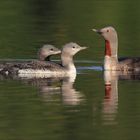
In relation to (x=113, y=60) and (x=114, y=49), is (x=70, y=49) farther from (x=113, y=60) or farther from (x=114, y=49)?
(x=114, y=49)

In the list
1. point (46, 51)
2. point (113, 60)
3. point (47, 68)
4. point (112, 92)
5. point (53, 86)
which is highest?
point (46, 51)

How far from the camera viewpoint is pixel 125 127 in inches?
611

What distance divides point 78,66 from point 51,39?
460 cm

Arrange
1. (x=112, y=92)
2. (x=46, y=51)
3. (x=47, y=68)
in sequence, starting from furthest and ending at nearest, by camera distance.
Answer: (x=46, y=51)
(x=47, y=68)
(x=112, y=92)

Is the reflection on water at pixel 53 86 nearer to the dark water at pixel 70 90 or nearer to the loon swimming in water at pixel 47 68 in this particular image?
the dark water at pixel 70 90

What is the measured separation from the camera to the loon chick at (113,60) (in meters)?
22.6

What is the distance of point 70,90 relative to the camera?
19.2 meters

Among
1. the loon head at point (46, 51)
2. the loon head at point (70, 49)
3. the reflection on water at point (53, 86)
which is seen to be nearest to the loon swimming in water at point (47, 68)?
the loon head at point (70, 49)

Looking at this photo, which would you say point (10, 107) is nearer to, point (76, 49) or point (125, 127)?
point (125, 127)

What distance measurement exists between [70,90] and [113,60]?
3828 millimetres

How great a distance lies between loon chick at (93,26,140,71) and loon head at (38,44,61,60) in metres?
0.97

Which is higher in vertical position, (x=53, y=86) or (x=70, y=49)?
(x=70, y=49)

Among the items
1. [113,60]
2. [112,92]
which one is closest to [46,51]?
[113,60]

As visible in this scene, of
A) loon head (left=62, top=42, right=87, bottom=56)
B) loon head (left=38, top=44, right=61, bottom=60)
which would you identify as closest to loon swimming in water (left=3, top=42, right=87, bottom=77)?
loon head (left=62, top=42, right=87, bottom=56)
